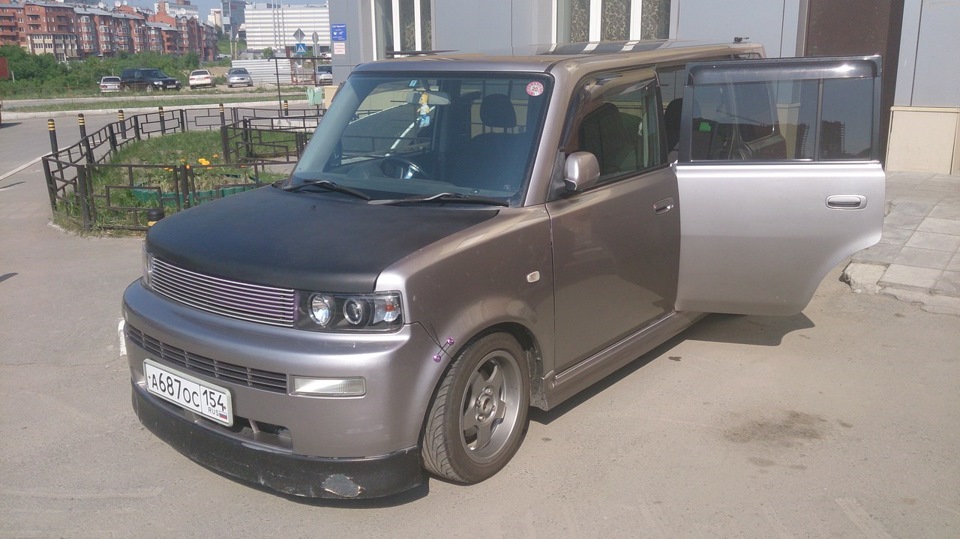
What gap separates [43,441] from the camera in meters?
4.61

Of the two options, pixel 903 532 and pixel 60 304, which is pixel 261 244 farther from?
pixel 60 304

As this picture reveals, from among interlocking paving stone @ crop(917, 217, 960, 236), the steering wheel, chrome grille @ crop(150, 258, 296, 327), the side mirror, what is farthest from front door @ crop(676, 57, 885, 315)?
interlocking paving stone @ crop(917, 217, 960, 236)

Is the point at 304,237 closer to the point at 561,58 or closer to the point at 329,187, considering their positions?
the point at 329,187

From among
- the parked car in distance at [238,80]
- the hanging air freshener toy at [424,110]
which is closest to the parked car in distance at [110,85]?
the parked car in distance at [238,80]

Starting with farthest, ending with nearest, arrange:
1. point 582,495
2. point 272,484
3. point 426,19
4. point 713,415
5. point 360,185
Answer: point 426,19
point 713,415
point 360,185
point 582,495
point 272,484

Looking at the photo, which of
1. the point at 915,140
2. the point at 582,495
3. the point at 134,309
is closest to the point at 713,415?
the point at 582,495

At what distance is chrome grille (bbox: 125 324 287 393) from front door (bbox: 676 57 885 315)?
2.69 meters

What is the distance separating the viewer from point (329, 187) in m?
4.46

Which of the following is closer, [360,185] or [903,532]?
[903,532]

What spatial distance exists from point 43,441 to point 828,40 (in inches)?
436

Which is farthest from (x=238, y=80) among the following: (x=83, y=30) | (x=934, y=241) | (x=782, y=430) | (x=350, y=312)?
(x=83, y=30)

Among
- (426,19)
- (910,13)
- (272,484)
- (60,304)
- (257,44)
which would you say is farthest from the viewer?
(257,44)

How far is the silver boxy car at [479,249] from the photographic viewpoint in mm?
3475

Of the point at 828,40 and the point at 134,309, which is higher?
the point at 828,40
